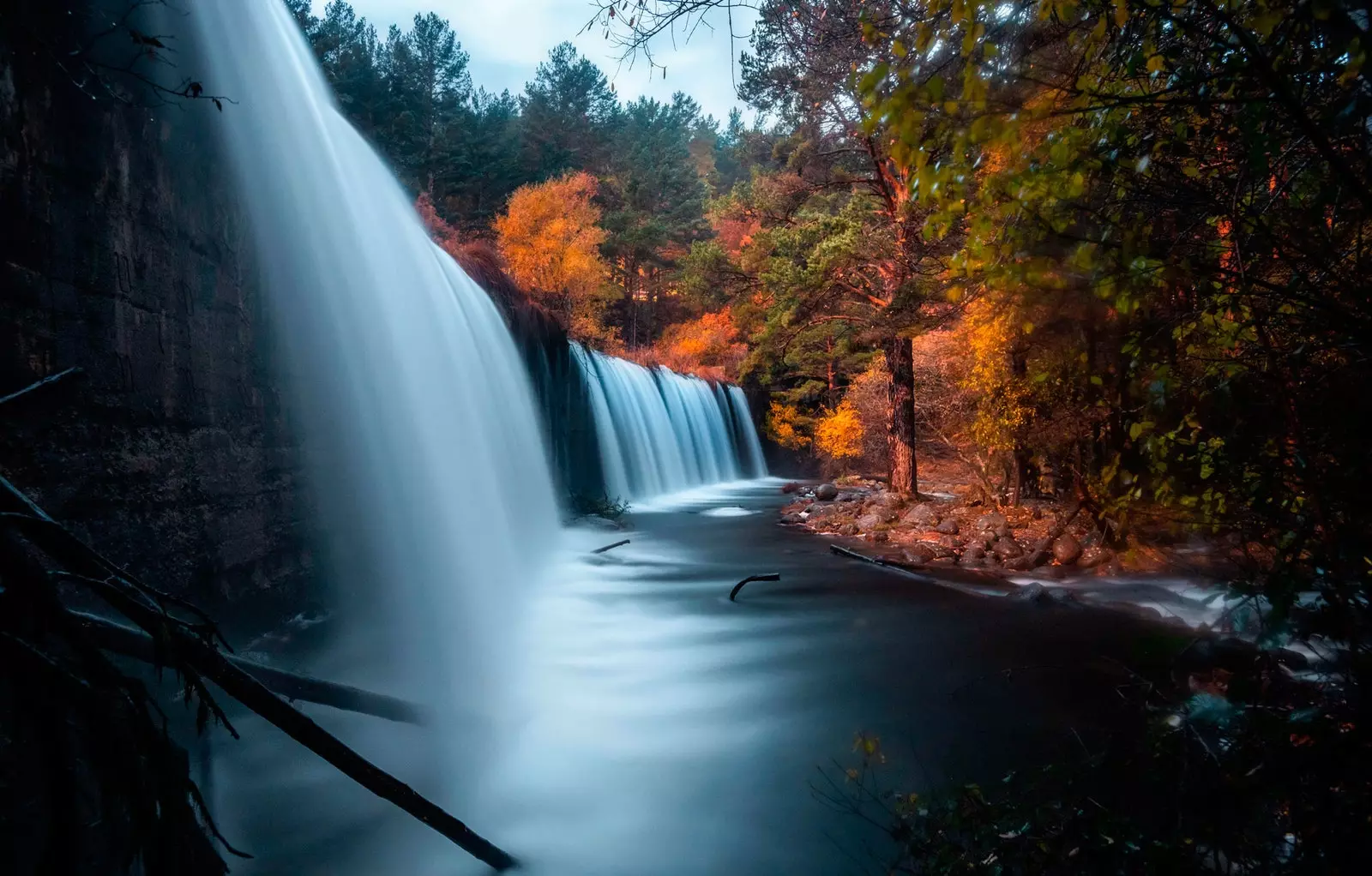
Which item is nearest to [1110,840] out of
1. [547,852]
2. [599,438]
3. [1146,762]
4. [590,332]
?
[1146,762]

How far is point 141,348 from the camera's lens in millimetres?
4684

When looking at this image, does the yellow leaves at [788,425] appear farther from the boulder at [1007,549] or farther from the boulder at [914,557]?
the boulder at [1007,549]

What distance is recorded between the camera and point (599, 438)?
65.9 ft

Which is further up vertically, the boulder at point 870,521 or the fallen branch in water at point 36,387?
the fallen branch in water at point 36,387

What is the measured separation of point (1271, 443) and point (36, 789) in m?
4.58

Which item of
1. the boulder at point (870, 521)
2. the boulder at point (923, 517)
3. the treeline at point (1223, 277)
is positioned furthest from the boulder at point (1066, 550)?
the treeline at point (1223, 277)

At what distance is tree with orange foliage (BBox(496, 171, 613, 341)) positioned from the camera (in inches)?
1105

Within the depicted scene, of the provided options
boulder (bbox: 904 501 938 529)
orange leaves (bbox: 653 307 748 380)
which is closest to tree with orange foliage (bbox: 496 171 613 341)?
orange leaves (bbox: 653 307 748 380)

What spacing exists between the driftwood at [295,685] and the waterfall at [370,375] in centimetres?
169

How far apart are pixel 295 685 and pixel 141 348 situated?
3.27 meters

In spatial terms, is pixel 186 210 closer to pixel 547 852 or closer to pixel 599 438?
pixel 547 852

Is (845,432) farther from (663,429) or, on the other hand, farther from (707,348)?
(707,348)

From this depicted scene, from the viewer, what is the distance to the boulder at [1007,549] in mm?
9703

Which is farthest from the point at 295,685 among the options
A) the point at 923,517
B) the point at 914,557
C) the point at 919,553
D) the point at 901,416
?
the point at 901,416
